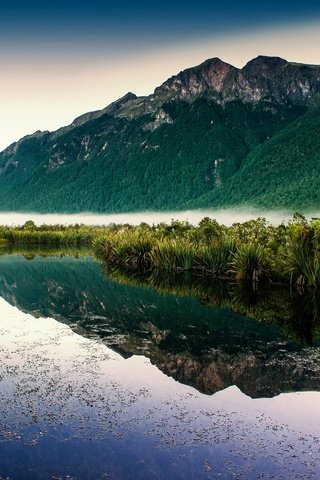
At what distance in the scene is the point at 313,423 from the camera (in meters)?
9.13

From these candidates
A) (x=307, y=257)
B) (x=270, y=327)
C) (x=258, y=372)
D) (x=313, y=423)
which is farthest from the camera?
(x=307, y=257)

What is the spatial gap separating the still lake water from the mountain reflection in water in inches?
2.2

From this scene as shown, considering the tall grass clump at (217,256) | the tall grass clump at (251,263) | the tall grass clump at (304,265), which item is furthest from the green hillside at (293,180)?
the tall grass clump at (304,265)

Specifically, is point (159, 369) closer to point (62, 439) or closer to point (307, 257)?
point (62, 439)

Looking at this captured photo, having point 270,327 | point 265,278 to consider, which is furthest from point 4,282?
point 270,327

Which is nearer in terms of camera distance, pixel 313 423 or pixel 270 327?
pixel 313 423

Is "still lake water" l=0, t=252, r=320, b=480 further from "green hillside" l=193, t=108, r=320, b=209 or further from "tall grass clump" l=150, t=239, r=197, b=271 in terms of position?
"green hillside" l=193, t=108, r=320, b=209

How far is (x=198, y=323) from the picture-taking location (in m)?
17.6

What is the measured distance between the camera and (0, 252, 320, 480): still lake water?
299 inches

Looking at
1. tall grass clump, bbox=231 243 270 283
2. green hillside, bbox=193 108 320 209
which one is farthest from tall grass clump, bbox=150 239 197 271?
green hillside, bbox=193 108 320 209

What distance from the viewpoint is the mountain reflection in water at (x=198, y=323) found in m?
11.9

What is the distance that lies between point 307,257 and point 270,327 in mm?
8001

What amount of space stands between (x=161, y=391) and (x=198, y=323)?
280 inches

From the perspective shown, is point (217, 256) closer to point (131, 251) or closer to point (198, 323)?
point (131, 251)
